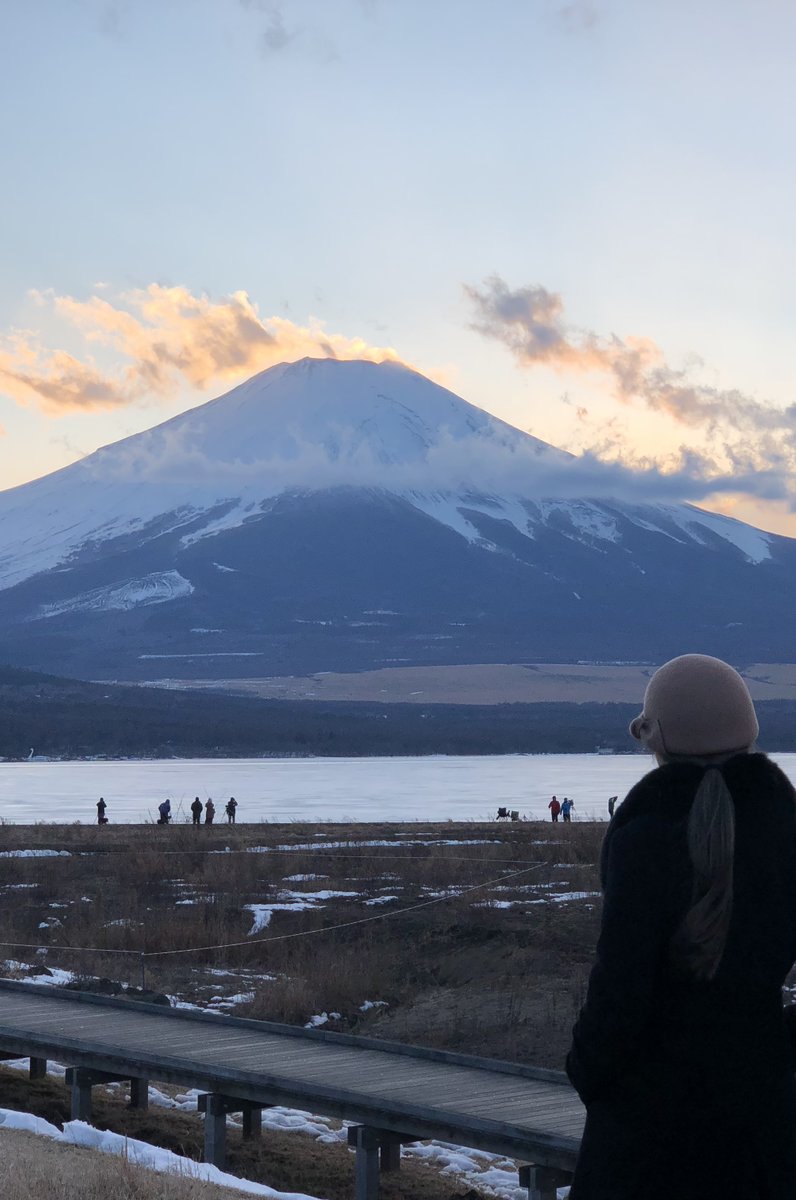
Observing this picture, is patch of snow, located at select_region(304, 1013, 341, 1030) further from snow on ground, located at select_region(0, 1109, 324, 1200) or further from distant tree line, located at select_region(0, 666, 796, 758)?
distant tree line, located at select_region(0, 666, 796, 758)

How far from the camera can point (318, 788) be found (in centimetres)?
7438

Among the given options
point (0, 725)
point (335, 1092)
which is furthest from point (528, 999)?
point (0, 725)

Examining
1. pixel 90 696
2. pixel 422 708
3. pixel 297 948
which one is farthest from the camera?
pixel 422 708

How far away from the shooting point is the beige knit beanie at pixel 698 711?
3.51m

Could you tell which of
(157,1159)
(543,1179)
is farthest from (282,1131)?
(543,1179)

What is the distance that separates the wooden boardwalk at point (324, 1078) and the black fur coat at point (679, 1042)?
19.2 feet

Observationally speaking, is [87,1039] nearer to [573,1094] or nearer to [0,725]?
[573,1094]

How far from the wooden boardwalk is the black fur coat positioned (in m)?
5.87

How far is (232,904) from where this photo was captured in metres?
26.0

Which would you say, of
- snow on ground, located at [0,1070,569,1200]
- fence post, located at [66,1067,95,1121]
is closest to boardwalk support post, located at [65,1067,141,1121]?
fence post, located at [66,1067,95,1121]

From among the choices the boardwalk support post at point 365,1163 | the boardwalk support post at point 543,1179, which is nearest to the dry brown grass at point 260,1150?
the boardwalk support post at point 365,1163

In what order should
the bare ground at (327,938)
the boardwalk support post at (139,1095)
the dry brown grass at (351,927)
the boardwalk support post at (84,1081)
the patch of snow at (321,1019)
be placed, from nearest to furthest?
the boardwalk support post at (84,1081)
the boardwalk support post at (139,1095)
the bare ground at (327,938)
the patch of snow at (321,1019)
the dry brown grass at (351,927)

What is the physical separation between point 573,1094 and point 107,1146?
333 centimetres

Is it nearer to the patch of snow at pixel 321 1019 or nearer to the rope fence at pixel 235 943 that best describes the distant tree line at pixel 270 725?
the rope fence at pixel 235 943
